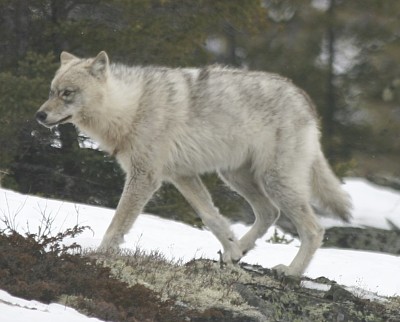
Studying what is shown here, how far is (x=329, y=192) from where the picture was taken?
383 inches

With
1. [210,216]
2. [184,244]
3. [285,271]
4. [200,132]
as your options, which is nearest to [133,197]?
[210,216]

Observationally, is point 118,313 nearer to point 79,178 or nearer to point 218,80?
point 218,80

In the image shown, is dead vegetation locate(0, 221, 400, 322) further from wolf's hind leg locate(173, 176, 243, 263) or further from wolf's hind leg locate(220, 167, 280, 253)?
wolf's hind leg locate(220, 167, 280, 253)

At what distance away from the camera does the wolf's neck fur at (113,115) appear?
918 cm

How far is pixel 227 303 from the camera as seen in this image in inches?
287

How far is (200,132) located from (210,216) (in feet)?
2.71

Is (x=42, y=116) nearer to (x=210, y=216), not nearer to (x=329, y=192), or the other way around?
(x=210, y=216)

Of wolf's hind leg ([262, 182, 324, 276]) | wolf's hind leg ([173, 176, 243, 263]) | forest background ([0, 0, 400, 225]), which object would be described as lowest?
wolf's hind leg ([173, 176, 243, 263])

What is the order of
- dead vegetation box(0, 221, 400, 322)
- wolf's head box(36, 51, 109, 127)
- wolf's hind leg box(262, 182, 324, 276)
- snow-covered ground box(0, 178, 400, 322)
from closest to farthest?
dead vegetation box(0, 221, 400, 322), wolf's head box(36, 51, 109, 127), wolf's hind leg box(262, 182, 324, 276), snow-covered ground box(0, 178, 400, 322)

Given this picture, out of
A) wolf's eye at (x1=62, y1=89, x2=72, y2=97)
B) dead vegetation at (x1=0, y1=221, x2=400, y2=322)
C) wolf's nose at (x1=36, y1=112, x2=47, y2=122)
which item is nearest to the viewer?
dead vegetation at (x1=0, y1=221, x2=400, y2=322)

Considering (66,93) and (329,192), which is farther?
(329,192)

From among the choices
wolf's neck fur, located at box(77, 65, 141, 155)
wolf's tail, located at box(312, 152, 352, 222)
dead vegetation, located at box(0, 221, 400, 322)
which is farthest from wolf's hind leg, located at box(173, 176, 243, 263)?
wolf's tail, located at box(312, 152, 352, 222)

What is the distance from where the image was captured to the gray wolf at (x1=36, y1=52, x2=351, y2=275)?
29.9ft

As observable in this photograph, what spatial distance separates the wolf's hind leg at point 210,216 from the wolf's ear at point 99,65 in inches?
50.5
